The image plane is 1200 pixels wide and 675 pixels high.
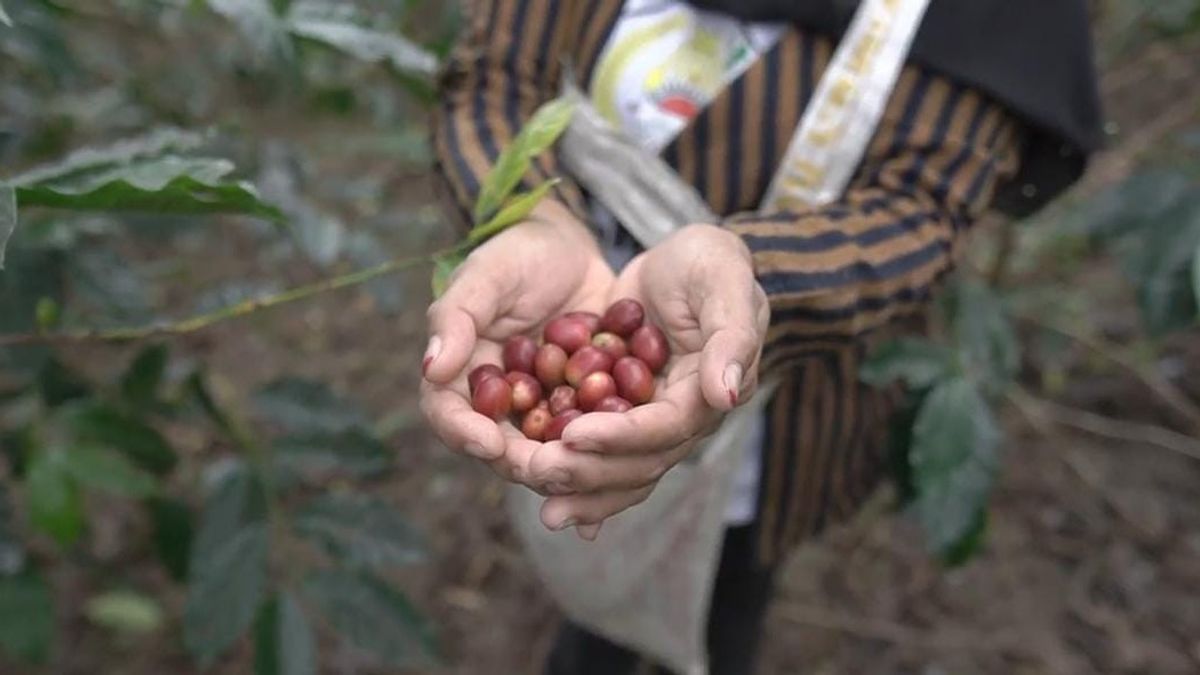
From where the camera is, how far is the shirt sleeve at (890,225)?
74cm

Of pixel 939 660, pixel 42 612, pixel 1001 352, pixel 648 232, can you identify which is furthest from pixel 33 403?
pixel 939 660

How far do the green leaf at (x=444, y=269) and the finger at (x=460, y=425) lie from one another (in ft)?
0.22

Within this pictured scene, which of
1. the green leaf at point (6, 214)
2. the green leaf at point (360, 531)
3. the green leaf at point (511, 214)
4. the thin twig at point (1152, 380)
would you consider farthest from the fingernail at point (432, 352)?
the thin twig at point (1152, 380)

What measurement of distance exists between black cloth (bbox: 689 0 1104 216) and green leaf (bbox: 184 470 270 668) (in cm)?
54

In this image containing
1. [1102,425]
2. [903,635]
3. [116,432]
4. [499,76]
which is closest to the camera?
[499,76]

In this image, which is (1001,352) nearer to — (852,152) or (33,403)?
(852,152)

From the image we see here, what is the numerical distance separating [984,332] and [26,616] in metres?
0.88

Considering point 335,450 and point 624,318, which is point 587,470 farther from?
→ point 335,450

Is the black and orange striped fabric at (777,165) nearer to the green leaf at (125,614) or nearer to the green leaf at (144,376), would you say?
the green leaf at (144,376)


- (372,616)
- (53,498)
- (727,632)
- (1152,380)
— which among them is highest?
(53,498)

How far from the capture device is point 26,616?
101cm

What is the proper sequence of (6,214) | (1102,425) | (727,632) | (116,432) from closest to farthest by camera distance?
(6,214) → (116,432) → (727,632) → (1102,425)

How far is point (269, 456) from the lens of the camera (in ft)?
3.44

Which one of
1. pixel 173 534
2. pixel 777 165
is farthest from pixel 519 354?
pixel 173 534
